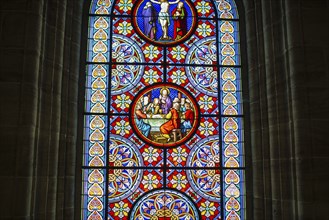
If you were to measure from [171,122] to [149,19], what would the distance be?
1746 millimetres

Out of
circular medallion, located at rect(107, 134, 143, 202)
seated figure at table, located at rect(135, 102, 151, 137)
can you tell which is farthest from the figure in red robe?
circular medallion, located at rect(107, 134, 143, 202)

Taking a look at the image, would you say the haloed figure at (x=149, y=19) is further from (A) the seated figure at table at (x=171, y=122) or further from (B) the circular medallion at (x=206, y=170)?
(B) the circular medallion at (x=206, y=170)

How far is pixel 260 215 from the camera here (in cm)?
639

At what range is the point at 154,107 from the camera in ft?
22.7

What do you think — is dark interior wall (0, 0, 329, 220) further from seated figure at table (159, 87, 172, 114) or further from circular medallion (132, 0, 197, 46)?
seated figure at table (159, 87, 172, 114)

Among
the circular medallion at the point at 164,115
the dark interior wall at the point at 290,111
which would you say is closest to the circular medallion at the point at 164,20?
the circular medallion at the point at 164,115

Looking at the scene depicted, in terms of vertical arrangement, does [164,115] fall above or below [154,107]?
below

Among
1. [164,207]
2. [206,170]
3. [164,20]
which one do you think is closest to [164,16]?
[164,20]

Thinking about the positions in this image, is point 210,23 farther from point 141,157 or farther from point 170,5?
point 141,157

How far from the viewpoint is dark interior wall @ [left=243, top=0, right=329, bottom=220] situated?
5.71m

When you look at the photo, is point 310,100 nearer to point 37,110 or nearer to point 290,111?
point 290,111

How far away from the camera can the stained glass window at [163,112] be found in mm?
6598

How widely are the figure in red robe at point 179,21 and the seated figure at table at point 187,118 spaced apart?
117cm

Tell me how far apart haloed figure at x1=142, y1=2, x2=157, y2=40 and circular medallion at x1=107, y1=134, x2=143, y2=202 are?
5.82 feet
